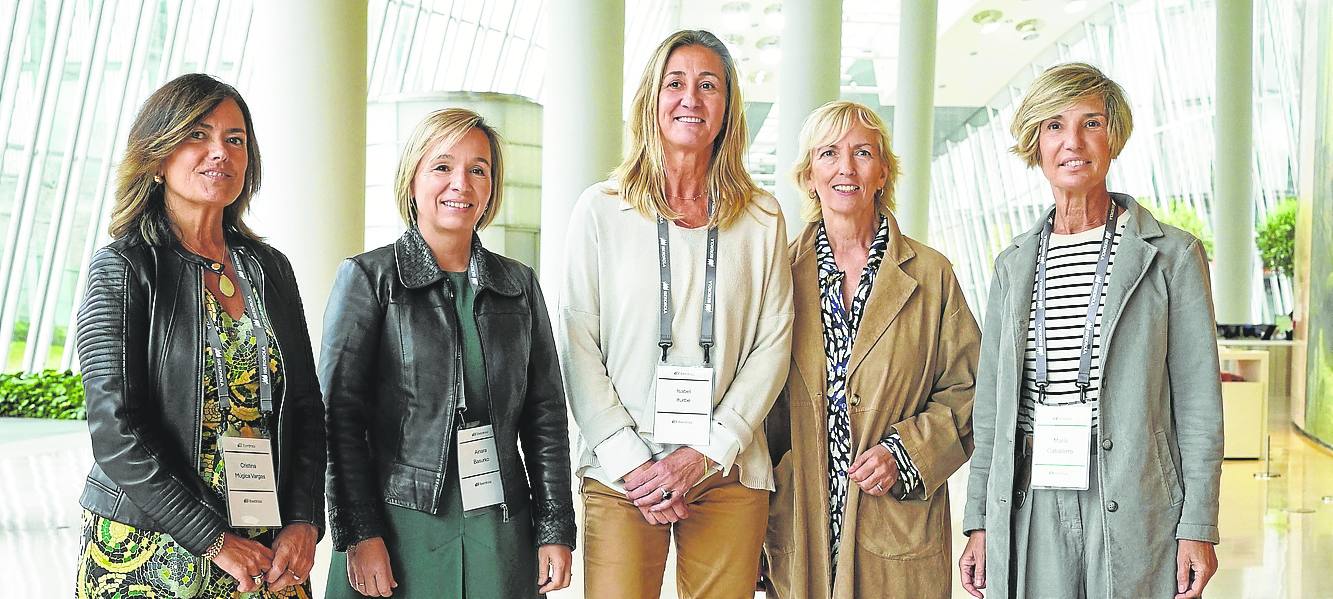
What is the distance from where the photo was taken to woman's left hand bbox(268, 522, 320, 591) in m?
2.60

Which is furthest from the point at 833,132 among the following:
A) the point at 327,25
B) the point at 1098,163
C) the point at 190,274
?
the point at 327,25

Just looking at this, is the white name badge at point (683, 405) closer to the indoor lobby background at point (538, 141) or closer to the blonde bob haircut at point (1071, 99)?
the blonde bob haircut at point (1071, 99)

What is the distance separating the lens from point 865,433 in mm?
3340

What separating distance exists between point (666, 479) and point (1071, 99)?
4.69 feet

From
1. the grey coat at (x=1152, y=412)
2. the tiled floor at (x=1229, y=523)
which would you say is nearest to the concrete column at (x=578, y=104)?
the tiled floor at (x=1229, y=523)

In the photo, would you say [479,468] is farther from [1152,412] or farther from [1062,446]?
[1152,412]

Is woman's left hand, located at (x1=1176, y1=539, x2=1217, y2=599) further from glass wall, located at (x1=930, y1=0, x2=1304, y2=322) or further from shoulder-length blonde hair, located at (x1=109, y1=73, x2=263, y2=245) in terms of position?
glass wall, located at (x1=930, y1=0, x2=1304, y2=322)

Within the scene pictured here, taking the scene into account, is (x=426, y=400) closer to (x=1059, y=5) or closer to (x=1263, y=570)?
(x=1263, y=570)

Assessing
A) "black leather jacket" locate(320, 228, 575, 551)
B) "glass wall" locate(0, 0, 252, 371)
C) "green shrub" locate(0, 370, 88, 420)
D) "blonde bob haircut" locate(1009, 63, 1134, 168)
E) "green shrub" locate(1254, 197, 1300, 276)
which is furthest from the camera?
"green shrub" locate(1254, 197, 1300, 276)

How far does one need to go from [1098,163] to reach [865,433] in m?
0.98

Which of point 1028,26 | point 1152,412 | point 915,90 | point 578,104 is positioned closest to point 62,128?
point 578,104

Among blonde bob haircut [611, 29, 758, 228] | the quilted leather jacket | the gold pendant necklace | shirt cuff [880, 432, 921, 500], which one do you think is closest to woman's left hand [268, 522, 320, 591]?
the quilted leather jacket

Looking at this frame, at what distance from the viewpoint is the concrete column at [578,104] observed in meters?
9.80

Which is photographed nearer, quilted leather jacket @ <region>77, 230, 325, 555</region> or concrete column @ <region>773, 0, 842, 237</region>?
quilted leather jacket @ <region>77, 230, 325, 555</region>
